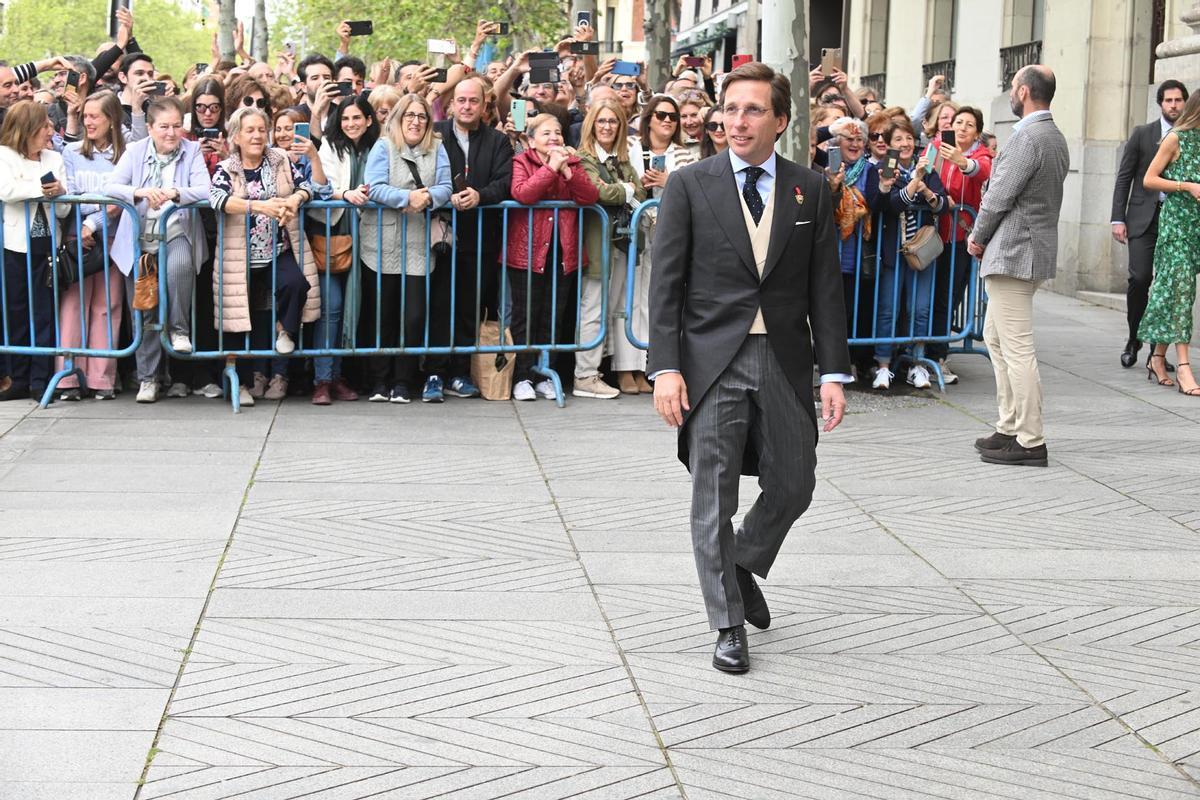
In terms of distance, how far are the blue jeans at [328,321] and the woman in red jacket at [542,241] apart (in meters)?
1.07

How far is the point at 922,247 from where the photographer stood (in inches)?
435

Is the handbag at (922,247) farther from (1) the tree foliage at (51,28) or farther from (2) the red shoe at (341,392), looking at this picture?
(1) the tree foliage at (51,28)

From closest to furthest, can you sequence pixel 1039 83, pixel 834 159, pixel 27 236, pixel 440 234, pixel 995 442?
pixel 1039 83
pixel 995 442
pixel 27 236
pixel 834 159
pixel 440 234

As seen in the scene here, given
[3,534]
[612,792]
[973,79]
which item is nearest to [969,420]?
[3,534]

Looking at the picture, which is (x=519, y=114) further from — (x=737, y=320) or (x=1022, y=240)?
(x=737, y=320)

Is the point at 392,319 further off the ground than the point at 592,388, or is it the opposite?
the point at 392,319

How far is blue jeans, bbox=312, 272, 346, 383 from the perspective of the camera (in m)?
10.4

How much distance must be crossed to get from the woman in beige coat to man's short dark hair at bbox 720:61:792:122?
5.12 metres

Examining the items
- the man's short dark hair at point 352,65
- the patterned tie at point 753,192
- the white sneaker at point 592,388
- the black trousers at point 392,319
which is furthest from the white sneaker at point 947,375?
the patterned tie at point 753,192

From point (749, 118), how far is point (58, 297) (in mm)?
6056

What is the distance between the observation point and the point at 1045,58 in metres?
20.5

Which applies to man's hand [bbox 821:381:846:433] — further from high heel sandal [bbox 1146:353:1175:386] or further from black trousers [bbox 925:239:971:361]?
high heel sandal [bbox 1146:353:1175:386]

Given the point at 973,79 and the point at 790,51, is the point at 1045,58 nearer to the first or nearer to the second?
the point at 973,79

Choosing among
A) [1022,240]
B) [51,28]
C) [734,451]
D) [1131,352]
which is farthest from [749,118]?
[51,28]
